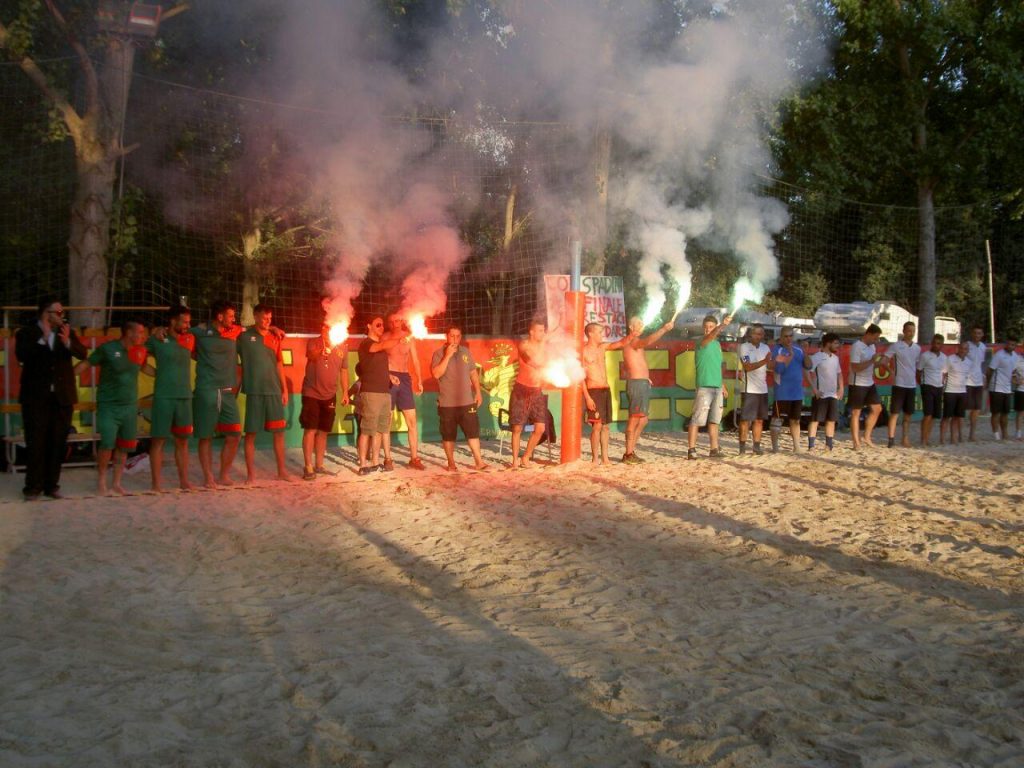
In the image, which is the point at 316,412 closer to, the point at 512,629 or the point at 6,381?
the point at 6,381

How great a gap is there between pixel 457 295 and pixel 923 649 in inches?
602

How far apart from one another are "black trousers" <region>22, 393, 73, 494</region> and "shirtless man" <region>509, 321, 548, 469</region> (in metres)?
4.84

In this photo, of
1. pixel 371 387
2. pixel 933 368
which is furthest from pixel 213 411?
pixel 933 368

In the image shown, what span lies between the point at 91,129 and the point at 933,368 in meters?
12.8

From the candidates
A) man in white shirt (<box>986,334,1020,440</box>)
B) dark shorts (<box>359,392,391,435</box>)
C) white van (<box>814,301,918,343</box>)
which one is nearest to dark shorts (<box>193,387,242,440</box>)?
dark shorts (<box>359,392,391,435</box>)

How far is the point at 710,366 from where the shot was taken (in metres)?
12.1

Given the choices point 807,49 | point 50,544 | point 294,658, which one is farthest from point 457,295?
point 294,658

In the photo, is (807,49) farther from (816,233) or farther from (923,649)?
(923,649)

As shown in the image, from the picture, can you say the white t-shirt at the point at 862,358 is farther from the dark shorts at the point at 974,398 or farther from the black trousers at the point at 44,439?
the black trousers at the point at 44,439

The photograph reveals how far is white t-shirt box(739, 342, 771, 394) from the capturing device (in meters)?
12.3

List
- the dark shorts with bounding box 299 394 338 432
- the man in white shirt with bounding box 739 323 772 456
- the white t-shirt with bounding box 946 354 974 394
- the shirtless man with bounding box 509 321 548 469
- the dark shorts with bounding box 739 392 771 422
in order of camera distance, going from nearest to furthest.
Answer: the dark shorts with bounding box 299 394 338 432
the shirtless man with bounding box 509 321 548 469
the man in white shirt with bounding box 739 323 772 456
the dark shorts with bounding box 739 392 771 422
the white t-shirt with bounding box 946 354 974 394

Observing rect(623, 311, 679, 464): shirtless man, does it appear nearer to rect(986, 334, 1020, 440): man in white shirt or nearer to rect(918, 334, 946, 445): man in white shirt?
rect(918, 334, 946, 445): man in white shirt

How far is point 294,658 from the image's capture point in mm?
4340

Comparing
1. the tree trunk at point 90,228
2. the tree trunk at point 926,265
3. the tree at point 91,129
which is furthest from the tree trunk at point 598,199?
the tree trunk at point 926,265
